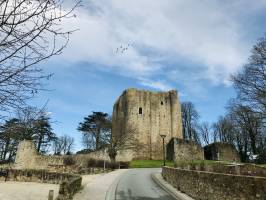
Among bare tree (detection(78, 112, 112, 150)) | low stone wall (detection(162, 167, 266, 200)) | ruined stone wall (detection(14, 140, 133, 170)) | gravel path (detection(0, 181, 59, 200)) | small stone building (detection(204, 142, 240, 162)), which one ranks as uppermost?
bare tree (detection(78, 112, 112, 150))

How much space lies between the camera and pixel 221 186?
13000mm

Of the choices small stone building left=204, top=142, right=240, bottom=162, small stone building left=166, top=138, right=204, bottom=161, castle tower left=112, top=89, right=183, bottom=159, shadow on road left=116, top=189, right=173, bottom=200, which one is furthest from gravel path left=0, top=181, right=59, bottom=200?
small stone building left=204, top=142, right=240, bottom=162

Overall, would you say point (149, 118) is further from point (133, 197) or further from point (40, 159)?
point (133, 197)

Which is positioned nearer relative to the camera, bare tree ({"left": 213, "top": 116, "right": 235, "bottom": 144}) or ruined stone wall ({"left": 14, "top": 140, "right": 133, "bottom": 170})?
ruined stone wall ({"left": 14, "top": 140, "right": 133, "bottom": 170})

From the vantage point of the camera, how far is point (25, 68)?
6.23 meters

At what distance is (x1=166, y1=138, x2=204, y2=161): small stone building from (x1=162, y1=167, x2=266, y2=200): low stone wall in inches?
1334

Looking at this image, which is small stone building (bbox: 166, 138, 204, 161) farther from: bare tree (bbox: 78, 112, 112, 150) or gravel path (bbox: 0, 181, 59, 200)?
gravel path (bbox: 0, 181, 59, 200)

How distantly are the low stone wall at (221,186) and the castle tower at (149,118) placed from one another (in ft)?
131

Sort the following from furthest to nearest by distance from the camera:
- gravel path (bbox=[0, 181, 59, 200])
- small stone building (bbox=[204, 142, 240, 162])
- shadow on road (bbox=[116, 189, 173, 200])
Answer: small stone building (bbox=[204, 142, 240, 162])
gravel path (bbox=[0, 181, 59, 200])
shadow on road (bbox=[116, 189, 173, 200])

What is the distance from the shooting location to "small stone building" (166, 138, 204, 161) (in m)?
53.0

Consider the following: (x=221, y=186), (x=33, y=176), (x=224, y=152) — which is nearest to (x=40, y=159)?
(x=33, y=176)

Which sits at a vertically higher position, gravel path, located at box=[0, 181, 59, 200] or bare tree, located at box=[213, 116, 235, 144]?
bare tree, located at box=[213, 116, 235, 144]

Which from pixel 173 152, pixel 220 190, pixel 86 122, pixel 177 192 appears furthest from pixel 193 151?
pixel 220 190

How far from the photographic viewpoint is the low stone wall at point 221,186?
10.8m
